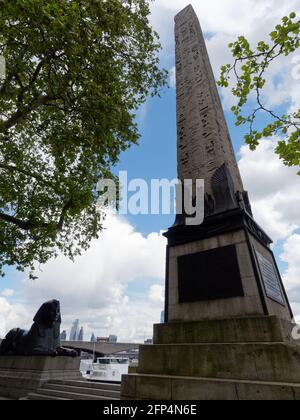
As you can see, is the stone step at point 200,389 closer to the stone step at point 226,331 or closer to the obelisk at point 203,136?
the stone step at point 226,331

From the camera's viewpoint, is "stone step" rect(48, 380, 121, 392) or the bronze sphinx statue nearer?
"stone step" rect(48, 380, 121, 392)

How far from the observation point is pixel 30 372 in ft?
33.1

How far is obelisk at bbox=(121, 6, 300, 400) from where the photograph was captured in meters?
4.51

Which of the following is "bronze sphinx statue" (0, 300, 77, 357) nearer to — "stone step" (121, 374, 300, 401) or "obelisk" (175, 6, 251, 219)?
"stone step" (121, 374, 300, 401)

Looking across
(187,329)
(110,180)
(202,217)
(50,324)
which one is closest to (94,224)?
(110,180)

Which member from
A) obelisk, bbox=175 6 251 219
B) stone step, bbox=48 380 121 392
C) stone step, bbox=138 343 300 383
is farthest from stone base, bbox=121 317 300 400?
obelisk, bbox=175 6 251 219

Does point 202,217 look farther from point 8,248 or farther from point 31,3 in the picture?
point 8,248

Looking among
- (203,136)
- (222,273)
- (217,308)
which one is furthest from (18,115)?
(217,308)

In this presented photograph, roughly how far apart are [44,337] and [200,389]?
26.5 feet

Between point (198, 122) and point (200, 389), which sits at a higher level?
point (198, 122)

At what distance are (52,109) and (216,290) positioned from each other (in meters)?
10.9

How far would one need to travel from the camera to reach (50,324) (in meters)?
10.8

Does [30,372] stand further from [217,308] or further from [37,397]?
[217,308]
